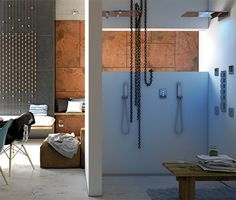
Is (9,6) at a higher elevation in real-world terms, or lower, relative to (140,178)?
higher

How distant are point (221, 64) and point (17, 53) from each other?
5.86 metres

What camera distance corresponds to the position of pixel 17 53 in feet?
34.2

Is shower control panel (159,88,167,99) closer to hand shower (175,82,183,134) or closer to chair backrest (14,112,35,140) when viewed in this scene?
hand shower (175,82,183,134)

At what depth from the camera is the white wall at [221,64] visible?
18.5 feet

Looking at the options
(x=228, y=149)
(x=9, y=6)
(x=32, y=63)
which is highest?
(x=9, y=6)

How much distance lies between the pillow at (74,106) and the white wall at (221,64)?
4.39 m

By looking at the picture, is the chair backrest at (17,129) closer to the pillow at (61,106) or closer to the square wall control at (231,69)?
the square wall control at (231,69)

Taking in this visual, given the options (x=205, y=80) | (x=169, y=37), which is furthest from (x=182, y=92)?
(x=169, y=37)

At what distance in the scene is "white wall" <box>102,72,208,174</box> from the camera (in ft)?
20.4

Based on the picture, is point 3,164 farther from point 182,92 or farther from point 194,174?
point 194,174

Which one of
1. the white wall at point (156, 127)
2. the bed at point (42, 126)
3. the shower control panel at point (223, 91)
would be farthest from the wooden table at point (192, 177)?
the bed at point (42, 126)

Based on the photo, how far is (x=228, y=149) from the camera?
5.77 meters

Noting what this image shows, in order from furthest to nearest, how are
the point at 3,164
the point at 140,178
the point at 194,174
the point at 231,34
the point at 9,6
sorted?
the point at 9,6 < the point at 3,164 < the point at 140,178 < the point at 231,34 < the point at 194,174

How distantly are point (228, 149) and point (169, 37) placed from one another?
537 cm
